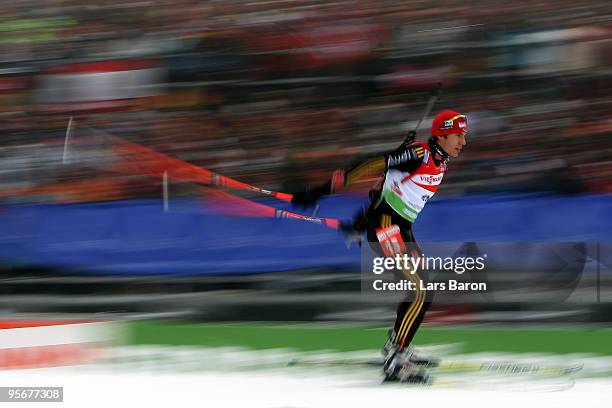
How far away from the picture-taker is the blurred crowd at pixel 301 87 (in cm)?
560

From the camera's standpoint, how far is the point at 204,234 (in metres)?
5.39

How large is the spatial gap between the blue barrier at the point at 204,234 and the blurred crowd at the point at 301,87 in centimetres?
19

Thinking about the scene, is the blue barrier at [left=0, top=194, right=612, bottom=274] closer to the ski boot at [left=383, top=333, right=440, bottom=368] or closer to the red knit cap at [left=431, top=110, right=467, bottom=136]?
the ski boot at [left=383, top=333, right=440, bottom=368]

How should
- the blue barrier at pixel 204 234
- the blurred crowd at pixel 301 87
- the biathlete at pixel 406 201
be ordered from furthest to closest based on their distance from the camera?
the blurred crowd at pixel 301 87 → the blue barrier at pixel 204 234 → the biathlete at pixel 406 201

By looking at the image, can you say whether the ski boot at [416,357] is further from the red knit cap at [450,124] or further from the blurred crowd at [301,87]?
the blurred crowd at [301,87]

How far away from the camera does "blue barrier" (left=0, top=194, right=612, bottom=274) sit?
16.9 ft

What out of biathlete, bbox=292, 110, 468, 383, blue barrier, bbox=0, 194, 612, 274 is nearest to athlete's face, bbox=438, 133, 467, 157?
biathlete, bbox=292, 110, 468, 383

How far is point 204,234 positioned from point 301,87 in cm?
115

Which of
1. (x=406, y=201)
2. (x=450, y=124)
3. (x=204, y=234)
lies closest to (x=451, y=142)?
(x=450, y=124)

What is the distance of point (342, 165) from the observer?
5.63m

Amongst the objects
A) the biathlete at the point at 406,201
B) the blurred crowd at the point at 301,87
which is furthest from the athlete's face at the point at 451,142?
the blurred crowd at the point at 301,87

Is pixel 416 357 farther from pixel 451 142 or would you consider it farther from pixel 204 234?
pixel 204 234

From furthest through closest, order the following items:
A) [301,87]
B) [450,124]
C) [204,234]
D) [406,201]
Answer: [301,87] < [204,234] < [406,201] < [450,124]

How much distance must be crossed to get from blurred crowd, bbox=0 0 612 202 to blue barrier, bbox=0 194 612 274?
0.19 m
